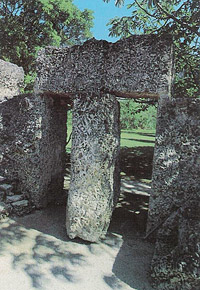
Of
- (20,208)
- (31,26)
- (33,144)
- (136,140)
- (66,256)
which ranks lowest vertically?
(66,256)

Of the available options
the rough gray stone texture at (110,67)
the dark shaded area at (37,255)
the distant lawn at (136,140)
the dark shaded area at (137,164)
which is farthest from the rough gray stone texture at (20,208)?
the distant lawn at (136,140)

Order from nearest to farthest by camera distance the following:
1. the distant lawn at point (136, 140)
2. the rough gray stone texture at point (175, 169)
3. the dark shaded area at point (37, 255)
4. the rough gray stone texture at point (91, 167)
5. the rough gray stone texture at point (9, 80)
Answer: the dark shaded area at point (37, 255) → the rough gray stone texture at point (175, 169) → the rough gray stone texture at point (91, 167) → the rough gray stone texture at point (9, 80) → the distant lawn at point (136, 140)

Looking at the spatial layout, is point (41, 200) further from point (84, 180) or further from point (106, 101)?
point (106, 101)

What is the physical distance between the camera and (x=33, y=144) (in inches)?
172

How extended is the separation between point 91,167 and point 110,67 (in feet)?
4.86

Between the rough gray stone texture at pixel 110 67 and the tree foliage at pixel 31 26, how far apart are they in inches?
228

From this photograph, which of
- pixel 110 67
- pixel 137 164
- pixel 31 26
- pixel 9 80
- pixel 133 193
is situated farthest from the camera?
pixel 31 26

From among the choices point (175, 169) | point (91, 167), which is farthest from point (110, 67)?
point (175, 169)

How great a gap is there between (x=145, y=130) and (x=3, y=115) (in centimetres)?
1970

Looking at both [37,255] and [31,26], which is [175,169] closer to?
[37,255]

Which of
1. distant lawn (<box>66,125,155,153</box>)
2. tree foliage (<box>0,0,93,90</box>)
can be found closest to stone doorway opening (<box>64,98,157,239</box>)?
distant lawn (<box>66,125,155,153</box>)

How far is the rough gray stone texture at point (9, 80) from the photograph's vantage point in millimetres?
4846

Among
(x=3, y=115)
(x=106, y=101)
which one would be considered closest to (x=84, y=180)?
(x=106, y=101)

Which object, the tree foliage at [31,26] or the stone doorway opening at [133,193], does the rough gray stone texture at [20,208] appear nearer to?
the stone doorway opening at [133,193]
